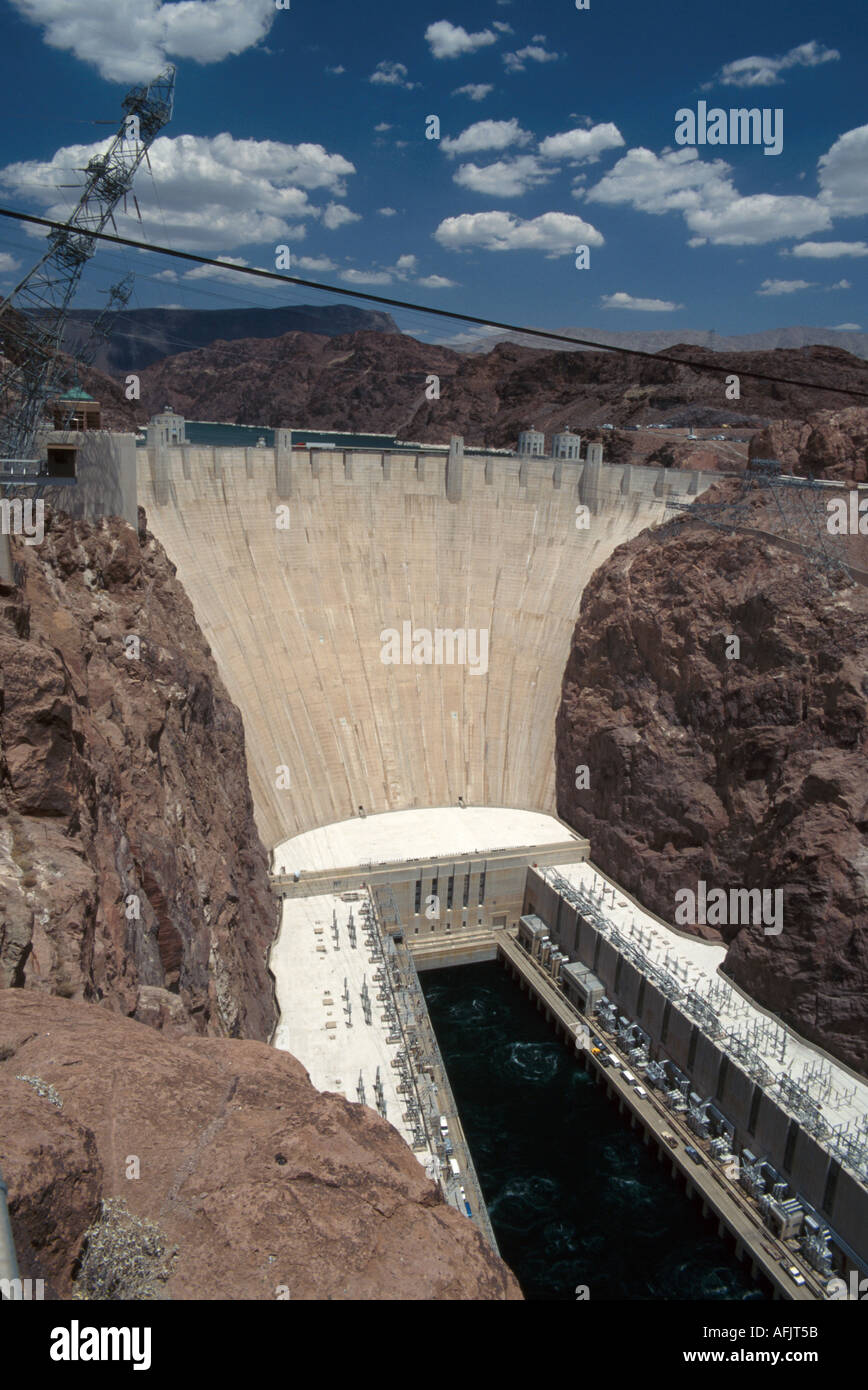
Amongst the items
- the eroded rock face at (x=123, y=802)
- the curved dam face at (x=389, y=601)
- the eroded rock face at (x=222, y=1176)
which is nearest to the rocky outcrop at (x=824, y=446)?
the curved dam face at (x=389, y=601)

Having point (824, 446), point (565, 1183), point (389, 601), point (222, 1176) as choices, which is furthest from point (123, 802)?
point (824, 446)

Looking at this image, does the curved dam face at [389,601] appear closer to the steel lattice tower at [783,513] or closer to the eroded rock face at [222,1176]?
the steel lattice tower at [783,513]

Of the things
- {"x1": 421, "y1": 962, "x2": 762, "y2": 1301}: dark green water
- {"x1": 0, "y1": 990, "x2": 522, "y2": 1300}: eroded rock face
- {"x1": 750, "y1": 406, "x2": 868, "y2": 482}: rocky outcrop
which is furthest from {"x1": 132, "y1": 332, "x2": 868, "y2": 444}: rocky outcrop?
{"x1": 421, "y1": 962, "x2": 762, "y2": 1301}: dark green water

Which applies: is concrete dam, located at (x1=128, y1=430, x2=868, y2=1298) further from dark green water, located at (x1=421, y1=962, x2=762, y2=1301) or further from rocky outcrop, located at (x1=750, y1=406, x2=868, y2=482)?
rocky outcrop, located at (x1=750, y1=406, x2=868, y2=482)

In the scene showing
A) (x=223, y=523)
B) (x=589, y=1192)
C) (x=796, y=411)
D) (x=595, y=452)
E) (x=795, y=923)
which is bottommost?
(x=589, y=1192)
